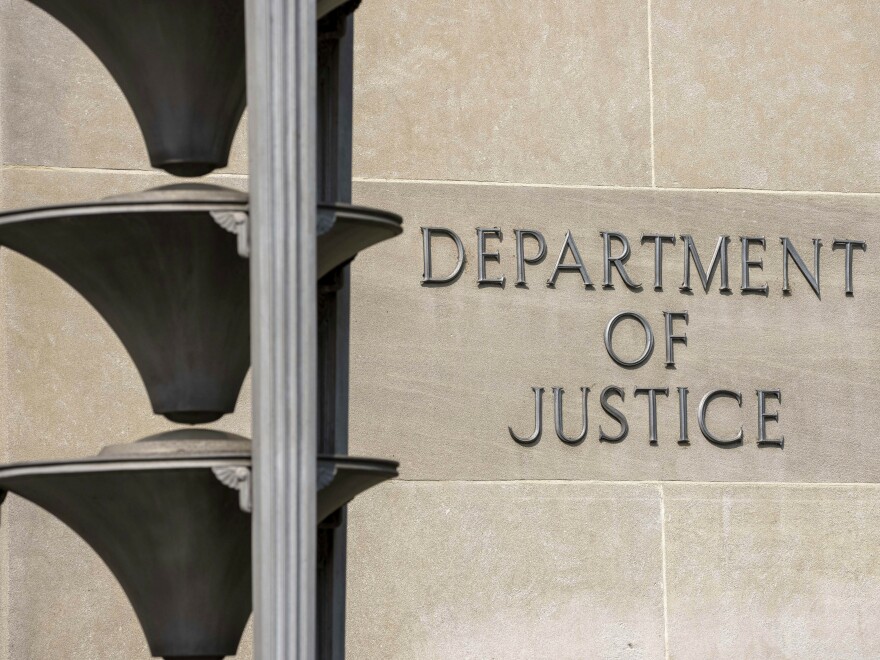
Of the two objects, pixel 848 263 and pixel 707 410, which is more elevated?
pixel 848 263

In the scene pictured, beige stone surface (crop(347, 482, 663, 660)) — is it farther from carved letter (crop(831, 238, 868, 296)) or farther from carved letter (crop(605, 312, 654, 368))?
carved letter (crop(831, 238, 868, 296))

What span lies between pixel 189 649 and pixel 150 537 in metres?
0.20

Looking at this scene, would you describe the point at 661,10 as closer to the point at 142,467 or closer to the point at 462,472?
the point at 462,472

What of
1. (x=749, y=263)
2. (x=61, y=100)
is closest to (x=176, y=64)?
(x=61, y=100)

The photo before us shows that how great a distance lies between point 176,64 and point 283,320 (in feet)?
2.24

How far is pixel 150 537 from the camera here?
293cm

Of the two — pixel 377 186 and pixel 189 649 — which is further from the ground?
pixel 377 186

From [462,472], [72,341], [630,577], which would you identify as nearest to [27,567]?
[72,341]

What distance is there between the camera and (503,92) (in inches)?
270

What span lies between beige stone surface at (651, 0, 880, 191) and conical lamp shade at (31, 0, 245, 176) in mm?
3849

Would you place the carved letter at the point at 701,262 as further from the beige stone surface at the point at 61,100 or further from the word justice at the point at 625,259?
the beige stone surface at the point at 61,100

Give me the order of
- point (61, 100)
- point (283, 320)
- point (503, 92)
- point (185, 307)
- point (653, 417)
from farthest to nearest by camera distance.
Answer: point (503, 92) < point (653, 417) < point (61, 100) < point (185, 307) < point (283, 320)

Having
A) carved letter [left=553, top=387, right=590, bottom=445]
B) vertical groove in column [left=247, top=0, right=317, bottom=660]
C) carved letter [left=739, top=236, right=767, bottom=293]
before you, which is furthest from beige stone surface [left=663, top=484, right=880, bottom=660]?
vertical groove in column [left=247, top=0, right=317, bottom=660]

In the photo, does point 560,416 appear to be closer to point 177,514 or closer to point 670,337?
point 670,337
